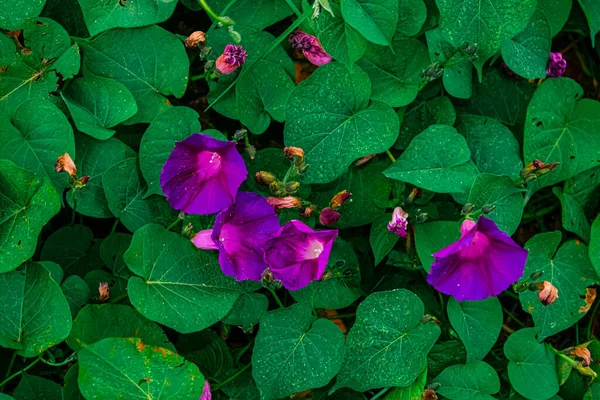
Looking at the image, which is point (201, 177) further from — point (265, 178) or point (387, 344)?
point (387, 344)

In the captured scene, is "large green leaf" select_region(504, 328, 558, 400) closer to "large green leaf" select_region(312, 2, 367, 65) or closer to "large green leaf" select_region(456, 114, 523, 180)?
"large green leaf" select_region(456, 114, 523, 180)

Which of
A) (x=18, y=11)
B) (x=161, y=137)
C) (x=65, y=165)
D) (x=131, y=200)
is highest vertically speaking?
(x=18, y=11)

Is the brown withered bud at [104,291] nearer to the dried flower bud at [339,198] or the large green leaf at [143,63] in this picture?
the large green leaf at [143,63]

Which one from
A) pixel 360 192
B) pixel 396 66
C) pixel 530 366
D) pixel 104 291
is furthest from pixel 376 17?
pixel 530 366

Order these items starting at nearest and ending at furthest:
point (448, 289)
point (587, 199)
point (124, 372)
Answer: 1. point (124, 372)
2. point (448, 289)
3. point (587, 199)

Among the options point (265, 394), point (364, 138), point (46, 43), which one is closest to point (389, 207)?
point (364, 138)

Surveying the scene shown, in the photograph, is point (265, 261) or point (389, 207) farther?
point (389, 207)

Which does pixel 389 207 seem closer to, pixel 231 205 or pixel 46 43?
pixel 231 205

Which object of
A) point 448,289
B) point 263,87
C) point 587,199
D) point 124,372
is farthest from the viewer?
point 587,199

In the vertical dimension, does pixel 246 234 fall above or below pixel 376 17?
below
